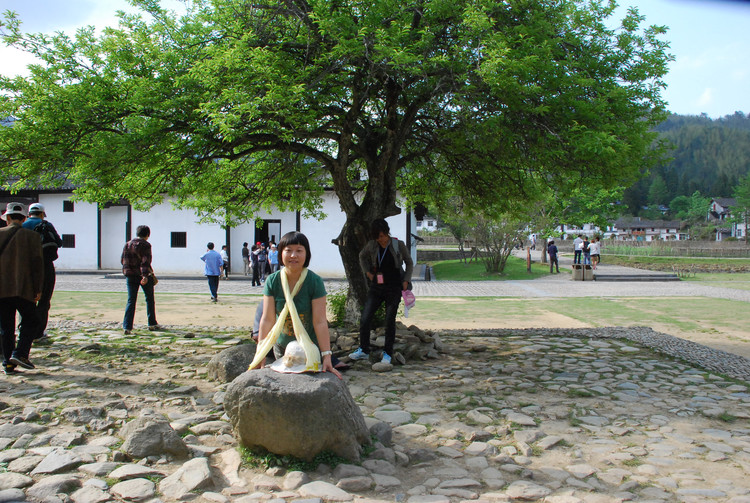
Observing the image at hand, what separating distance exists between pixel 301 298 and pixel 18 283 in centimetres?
385

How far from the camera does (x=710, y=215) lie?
12256 cm

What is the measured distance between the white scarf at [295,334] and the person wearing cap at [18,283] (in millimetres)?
3629

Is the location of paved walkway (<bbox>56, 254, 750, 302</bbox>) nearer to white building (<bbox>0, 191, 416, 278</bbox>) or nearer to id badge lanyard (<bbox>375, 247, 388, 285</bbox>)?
white building (<bbox>0, 191, 416, 278</bbox>)

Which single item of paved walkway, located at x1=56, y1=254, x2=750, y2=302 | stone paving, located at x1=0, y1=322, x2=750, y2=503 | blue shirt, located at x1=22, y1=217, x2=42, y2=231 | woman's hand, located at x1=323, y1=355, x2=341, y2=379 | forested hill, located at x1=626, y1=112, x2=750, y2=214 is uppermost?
forested hill, located at x1=626, y1=112, x2=750, y2=214

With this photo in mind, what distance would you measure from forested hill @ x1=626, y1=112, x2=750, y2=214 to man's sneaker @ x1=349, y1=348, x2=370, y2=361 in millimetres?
113401

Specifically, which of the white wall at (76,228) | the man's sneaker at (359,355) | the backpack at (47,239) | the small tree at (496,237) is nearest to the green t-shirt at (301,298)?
the man's sneaker at (359,355)

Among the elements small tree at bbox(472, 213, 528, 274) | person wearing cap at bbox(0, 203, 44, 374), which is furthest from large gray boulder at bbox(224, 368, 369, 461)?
small tree at bbox(472, 213, 528, 274)

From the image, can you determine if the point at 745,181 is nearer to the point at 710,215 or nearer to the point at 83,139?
the point at 710,215

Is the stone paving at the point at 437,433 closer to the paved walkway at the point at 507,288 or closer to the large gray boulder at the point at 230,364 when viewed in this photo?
the large gray boulder at the point at 230,364

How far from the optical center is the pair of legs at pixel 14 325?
20.5 ft

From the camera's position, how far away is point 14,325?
21.0 feet

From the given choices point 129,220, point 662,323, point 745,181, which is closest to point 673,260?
point 662,323

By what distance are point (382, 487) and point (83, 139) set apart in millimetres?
5849

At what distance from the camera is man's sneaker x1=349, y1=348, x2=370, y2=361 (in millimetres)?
7121
